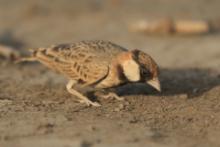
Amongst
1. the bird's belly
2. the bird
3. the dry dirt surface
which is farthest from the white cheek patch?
the dry dirt surface

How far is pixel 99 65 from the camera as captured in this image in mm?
7730

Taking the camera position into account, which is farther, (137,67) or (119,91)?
(119,91)

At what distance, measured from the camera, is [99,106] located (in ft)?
25.3

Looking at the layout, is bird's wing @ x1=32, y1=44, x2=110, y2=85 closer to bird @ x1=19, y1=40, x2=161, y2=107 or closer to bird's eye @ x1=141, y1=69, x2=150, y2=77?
Answer: bird @ x1=19, y1=40, x2=161, y2=107

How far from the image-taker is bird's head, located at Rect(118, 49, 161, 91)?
750 centimetres

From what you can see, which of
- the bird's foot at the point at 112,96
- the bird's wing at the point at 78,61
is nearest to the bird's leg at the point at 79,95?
the bird's wing at the point at 78,61

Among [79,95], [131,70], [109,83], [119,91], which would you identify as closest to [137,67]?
[131,70]

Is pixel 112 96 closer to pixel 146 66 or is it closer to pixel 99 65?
pixel 99 65

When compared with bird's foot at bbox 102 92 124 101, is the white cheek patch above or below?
above

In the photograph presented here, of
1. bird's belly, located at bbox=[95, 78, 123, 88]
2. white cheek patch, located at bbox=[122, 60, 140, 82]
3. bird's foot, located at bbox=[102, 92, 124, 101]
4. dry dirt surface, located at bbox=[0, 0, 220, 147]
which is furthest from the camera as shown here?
bird's foot, located at bbox=[102, 92, 124, 101]

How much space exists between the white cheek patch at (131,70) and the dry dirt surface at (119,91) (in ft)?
1.23

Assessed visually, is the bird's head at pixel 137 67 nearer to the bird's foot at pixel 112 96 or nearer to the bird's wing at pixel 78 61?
the bird's wing at pixel 78 61

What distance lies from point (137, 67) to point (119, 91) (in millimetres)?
1169

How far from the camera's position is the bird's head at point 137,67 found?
7.50 meters
